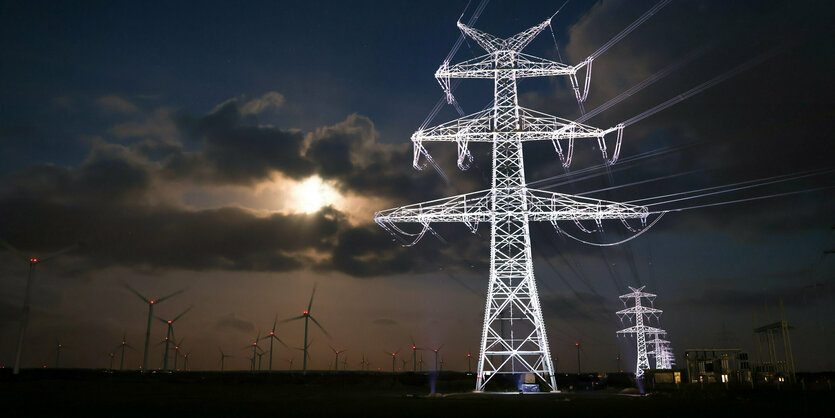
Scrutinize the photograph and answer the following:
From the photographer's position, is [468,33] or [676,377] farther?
[676,377]

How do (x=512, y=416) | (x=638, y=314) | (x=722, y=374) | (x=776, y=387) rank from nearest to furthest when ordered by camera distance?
(x=512, y=416) < (x=776, y=387) < (x=722, y=374) < (x=638, y=314)

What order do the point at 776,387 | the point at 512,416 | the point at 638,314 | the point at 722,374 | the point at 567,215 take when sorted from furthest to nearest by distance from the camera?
1. the point at 638,314
2. the point at 722,374
3. the point at 776,387
4. the point at 567,215
5. the point at 512,416

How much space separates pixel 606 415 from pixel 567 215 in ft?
56.5

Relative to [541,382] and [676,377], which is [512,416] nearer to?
[541,382]

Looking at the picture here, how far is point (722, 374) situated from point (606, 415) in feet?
181

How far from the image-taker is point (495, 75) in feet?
161

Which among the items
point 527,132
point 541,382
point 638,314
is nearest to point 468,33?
point 527,132

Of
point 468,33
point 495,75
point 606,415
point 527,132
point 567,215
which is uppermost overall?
point 468,33

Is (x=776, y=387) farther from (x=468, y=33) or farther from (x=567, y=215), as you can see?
(x=468, y=33)

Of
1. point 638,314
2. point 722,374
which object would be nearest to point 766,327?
point 722,374

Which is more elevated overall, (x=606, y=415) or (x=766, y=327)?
(x=766, y=327)

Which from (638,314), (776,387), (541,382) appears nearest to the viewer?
(541,382)

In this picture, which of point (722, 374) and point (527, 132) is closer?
point (527, 132)

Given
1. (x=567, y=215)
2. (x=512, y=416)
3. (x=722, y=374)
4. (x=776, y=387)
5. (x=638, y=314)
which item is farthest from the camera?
(x=638, y=314)
